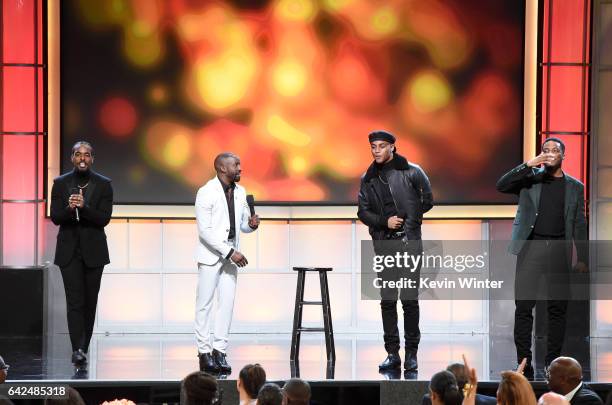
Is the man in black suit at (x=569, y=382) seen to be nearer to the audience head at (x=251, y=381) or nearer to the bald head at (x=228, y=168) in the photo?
the audience head at (x=251, y=381)

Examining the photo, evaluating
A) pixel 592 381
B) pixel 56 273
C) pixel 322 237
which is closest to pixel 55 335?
pixel 56 273

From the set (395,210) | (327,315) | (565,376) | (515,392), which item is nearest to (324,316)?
(327,315)

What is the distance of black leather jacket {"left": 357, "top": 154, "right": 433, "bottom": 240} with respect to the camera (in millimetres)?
7309

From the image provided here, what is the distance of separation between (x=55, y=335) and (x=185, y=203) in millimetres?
1474

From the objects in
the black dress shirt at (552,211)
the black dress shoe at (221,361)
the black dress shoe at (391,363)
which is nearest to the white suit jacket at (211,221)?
the black dress shoe at (221,361)

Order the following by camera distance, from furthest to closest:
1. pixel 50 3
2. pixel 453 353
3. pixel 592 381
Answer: pixel 50 3 < pixel 453 353 < pixel 592 381

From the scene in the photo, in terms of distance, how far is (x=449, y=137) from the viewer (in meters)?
9.41

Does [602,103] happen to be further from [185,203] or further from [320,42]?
[185,203]

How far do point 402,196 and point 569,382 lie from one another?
2.18 meters

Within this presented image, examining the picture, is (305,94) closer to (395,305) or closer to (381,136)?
(381,136)

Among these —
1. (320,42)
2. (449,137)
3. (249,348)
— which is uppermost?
(320,42)

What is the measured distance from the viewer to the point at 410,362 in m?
7.27

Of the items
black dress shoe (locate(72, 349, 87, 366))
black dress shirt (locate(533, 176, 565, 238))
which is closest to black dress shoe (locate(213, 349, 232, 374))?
black dress shoe (locate(72, 349, 87, 366))

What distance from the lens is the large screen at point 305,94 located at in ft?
30.5
